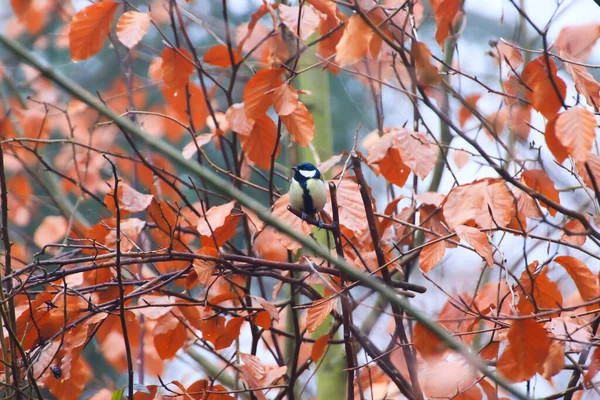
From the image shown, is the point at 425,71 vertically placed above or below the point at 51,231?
below

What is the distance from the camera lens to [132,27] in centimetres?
211

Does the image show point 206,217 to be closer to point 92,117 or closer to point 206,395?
point 206,395

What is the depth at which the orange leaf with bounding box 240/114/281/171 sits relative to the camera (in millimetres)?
2230

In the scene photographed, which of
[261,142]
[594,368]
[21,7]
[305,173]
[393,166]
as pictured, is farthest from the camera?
[21,7]

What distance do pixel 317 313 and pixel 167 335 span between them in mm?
583

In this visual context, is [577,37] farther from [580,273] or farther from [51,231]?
[51,231]

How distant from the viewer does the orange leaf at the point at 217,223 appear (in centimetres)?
193

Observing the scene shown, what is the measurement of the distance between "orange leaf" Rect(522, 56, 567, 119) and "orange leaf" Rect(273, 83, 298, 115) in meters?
0.70

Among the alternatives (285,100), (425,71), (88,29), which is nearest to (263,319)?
(285,100)

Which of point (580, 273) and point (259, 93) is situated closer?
point (580, 273)

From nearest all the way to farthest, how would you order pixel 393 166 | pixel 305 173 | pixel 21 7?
1. pixel 393 166
2. pixel 305 173
3. pixel 21 7

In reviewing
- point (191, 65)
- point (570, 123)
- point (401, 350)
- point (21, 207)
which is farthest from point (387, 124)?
point (21, 207)

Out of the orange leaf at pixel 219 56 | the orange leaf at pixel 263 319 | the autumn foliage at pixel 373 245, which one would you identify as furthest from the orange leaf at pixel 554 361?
the orange leaf at pixel 219 56

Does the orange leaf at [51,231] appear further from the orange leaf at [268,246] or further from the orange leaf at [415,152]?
the orange leaf at [415,152]
